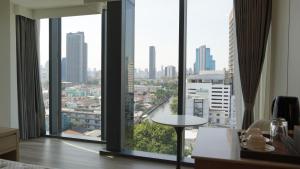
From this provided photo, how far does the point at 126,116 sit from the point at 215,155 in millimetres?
2651

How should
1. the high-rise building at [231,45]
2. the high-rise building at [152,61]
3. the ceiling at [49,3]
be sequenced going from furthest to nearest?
the ceiling at [49,3], the high-rise building at [152,61], the high-rise building at [231,45]

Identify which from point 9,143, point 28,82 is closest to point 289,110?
point 9,143

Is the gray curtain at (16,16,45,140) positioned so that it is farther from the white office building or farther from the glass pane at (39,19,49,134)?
the white office building

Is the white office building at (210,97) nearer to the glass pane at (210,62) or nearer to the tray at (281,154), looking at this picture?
the glass pane at (210,62)

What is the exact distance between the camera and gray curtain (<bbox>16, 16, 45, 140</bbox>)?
4461mm

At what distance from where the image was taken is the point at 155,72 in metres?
3.83

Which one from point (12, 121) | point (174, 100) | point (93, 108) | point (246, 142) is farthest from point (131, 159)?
point (246, 142)

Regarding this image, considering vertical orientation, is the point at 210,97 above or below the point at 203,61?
below

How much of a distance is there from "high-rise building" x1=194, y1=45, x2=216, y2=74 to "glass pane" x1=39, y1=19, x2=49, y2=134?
9.79ft

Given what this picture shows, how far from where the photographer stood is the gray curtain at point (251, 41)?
2900 mm

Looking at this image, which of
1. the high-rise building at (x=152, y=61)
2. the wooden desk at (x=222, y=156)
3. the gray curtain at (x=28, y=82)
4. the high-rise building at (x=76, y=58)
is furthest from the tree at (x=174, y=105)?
the gray curtain at (x=28, y=82)

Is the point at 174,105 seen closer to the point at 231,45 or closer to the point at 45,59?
the point at 231,45

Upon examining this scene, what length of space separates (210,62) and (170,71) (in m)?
0.59

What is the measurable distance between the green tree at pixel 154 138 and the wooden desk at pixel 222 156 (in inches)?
82.8
